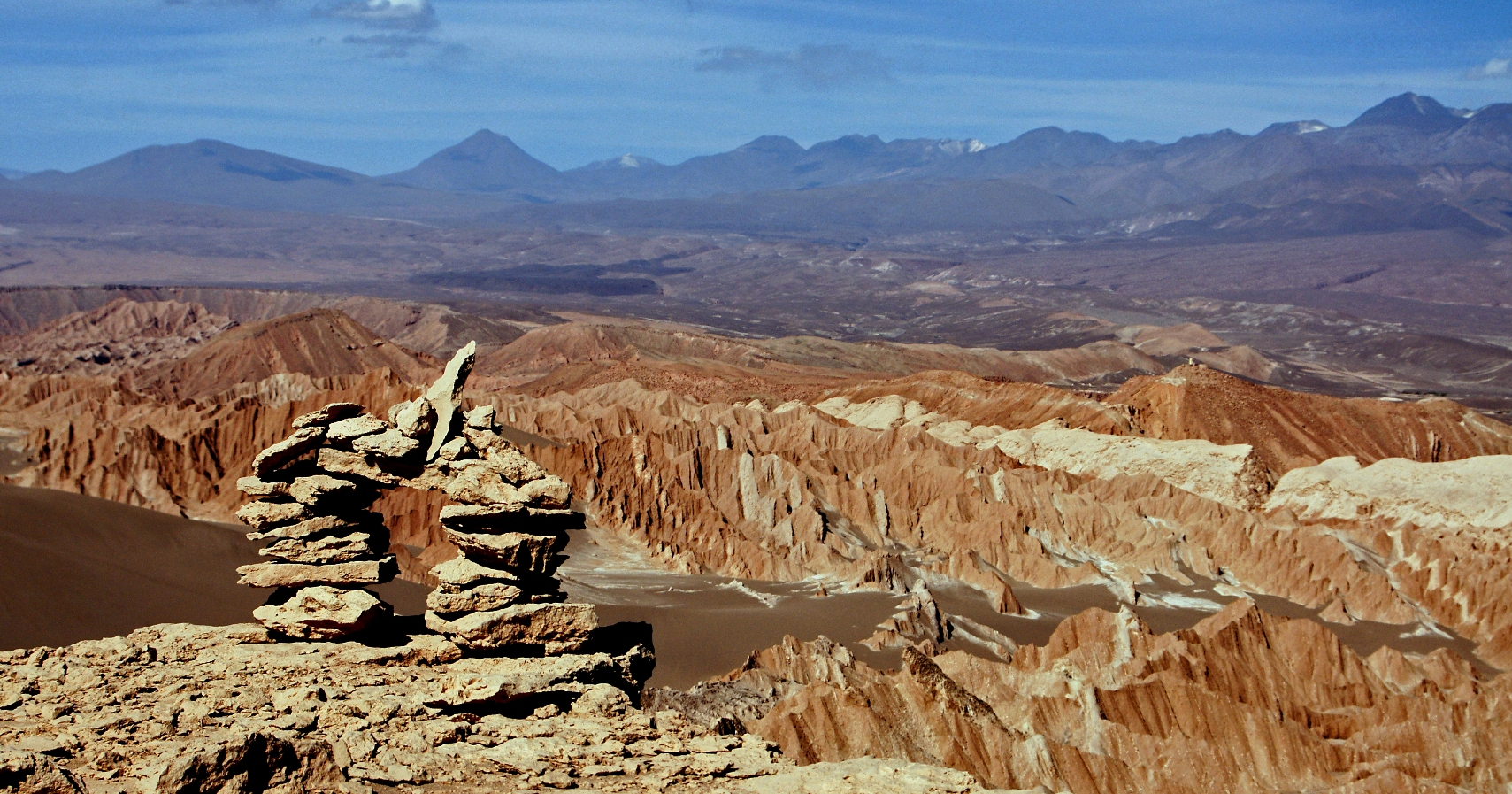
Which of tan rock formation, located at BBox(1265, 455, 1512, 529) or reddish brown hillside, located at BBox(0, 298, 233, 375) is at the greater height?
reddish brown hillside, located at BBox(0, 298, 233, 375)

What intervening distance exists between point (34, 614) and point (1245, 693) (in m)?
21.5

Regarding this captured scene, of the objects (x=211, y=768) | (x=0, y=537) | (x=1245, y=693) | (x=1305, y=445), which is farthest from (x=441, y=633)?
(x=1305, y=445)

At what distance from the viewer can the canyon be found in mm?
13805

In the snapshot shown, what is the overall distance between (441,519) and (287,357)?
251 ft

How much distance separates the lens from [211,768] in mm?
8914

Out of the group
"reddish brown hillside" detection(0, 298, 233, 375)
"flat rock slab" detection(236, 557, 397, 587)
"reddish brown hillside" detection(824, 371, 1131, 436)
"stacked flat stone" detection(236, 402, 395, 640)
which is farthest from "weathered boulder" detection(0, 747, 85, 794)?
"reddish brown hillside" detection(0, 298, 233, 375)

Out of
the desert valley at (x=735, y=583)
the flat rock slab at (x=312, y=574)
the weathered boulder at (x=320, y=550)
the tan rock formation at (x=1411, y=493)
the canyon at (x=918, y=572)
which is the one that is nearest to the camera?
the desert valley at (x=735, y=583)

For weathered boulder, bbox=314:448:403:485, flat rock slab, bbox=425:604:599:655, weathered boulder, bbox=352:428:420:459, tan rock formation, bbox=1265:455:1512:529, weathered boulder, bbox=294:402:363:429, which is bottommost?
tan rock formation, bbox=1265:455:1512:529

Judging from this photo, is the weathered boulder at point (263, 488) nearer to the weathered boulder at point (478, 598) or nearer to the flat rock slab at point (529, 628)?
the weathered boulder at point (478, 598)

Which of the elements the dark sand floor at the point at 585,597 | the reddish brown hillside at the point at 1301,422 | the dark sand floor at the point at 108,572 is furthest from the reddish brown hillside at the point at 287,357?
the dark sand floor at the point at 108,572

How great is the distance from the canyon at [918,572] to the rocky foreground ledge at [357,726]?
0.07 meters

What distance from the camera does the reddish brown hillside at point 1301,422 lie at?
5897 centimetres

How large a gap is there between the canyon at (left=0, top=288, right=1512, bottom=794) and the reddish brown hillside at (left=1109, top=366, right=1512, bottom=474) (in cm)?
22

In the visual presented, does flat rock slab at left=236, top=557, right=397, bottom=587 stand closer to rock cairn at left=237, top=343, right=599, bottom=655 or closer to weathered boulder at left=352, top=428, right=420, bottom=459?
rock cairn at left=237, top=343, right=599, bottom=655
